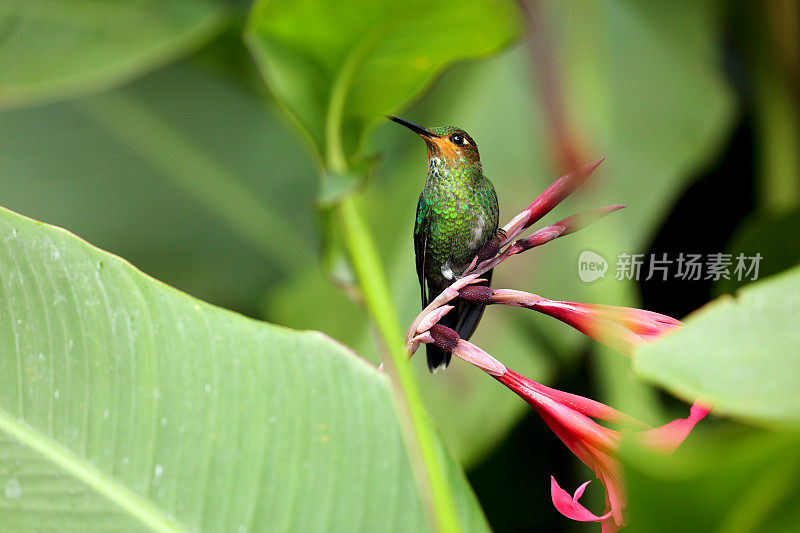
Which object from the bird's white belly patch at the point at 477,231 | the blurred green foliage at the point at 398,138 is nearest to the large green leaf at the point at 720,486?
the blurred green foliage at the point at 398,138

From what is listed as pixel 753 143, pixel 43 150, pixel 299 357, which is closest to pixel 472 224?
pixel 299 357

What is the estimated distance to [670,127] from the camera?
555 millimetres

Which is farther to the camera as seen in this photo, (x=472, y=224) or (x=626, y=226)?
(x=626, y=226)

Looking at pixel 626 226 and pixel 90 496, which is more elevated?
pixel 90 496

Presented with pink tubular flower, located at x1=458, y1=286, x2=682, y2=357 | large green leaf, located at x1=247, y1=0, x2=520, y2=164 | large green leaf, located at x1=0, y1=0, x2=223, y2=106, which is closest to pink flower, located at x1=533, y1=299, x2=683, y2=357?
pink tubular flower, located at x1=458, y1=286, x2=682, y2=357

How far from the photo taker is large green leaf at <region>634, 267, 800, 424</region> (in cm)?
15

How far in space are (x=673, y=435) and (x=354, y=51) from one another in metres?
0.21

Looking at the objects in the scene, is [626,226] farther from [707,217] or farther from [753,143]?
[753,143]

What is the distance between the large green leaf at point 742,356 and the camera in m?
0.15

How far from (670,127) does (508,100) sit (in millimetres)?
167

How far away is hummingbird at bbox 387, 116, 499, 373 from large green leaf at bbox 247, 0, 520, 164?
98 mm

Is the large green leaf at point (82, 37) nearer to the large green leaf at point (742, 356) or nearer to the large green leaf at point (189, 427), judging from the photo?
the large green leaf at point (189, 427)

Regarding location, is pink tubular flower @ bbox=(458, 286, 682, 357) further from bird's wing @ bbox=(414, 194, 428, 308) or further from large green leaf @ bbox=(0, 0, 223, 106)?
large green leaf @ bbox=(0, 0, 223, 106)

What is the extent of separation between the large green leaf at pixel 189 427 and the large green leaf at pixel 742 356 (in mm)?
96
